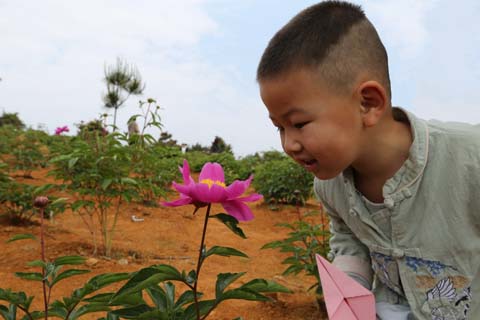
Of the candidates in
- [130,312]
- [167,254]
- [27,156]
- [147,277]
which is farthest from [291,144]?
[27,156]

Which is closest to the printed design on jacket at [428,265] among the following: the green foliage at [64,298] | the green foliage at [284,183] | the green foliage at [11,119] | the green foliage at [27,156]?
the green foliage at [64,298]

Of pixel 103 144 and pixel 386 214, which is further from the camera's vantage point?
pixel 103 144

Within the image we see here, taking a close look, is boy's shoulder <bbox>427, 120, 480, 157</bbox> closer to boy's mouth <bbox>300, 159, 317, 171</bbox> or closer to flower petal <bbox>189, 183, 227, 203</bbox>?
boy's mouth <bbox>300, 159, 317, 171</bbox>

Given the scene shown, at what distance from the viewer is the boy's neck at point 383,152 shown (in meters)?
1.25

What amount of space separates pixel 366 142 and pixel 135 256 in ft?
7.63

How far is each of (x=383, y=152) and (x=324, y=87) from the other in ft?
0.98

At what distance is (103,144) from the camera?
126 inches

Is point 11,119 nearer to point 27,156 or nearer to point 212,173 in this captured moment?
point 27,156

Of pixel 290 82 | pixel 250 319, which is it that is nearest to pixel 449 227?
pixel 290 82

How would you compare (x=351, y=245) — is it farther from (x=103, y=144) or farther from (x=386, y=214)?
(x=103, y=144)

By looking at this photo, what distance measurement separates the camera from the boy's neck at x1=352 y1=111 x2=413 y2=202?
1249 mm

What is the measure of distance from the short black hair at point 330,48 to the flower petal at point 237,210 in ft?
1.03

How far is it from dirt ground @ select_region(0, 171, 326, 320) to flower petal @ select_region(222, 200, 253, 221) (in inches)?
35.3

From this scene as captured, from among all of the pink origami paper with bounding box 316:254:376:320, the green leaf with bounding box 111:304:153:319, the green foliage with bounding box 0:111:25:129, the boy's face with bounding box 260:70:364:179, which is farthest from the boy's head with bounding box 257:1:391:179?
the green foliage with bounding box 0:111:25:129
